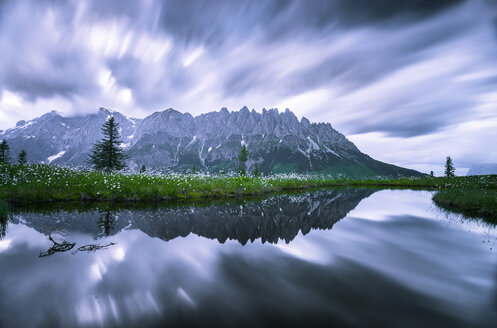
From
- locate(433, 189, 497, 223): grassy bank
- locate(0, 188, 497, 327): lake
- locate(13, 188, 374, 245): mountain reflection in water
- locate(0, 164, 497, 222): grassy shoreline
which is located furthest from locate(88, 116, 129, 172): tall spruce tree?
locate(433, 189, 497, 223): grassy bank

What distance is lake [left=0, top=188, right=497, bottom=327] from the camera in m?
4.28

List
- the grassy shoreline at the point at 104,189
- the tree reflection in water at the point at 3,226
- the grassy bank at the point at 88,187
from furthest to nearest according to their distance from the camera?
the grassy bank at the point at 88,187, the grassy shoreline at the point at 104,189, the tree reflection in water at the point at 3,226

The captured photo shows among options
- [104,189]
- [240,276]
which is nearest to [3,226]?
[104,189]

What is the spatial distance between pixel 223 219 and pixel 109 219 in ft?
22.5

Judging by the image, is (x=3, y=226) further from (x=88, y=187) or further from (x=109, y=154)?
(x=109, y=154)

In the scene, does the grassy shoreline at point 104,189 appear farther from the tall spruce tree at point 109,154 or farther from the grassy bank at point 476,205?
the tall spruce tree at point 109,154

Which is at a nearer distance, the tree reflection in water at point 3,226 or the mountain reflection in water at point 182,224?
the tree reflection in water at point 3,226

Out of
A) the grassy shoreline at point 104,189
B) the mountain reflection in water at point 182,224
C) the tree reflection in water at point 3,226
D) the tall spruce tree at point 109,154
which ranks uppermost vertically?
the tall spruce tree at point 109,154

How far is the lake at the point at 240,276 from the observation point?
14.0 ft

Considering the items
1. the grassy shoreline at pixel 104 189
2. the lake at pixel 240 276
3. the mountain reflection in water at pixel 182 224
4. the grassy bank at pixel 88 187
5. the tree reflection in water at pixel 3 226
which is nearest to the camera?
the lake at pixel 240 276

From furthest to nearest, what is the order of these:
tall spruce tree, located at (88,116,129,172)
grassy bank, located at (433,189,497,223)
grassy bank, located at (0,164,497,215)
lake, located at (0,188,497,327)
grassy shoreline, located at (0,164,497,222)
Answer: tall spruce tree, located at (88,116,129,172)
grassy bank, located at (0,164,497,215)
grassy shoreline, located at (0,164,497,222)
grassy bank, located at (433,189,497,223)
lake, located at (0,188,497,327)

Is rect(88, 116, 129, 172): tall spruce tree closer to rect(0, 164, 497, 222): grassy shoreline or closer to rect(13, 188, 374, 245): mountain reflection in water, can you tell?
rect(0, 164, 497, 222): grassy shoreline

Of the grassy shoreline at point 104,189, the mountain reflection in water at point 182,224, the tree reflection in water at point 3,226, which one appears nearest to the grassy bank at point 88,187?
the grassy shoreline at point 104,189

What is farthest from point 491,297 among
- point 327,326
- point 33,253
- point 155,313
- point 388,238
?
→ point 33,253
